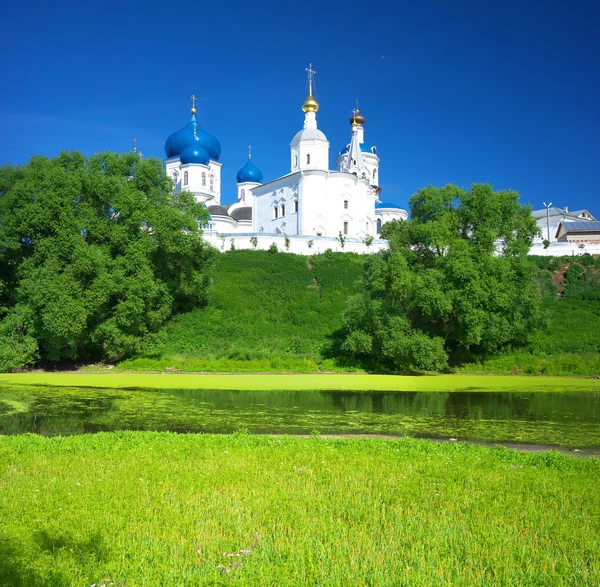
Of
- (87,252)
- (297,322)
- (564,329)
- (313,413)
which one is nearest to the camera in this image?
(313,413)

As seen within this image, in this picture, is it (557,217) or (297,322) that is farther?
(557,217)

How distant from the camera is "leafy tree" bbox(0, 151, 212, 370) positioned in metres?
25.3

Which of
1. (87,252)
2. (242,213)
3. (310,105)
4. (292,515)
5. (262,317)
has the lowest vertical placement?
(292,515)

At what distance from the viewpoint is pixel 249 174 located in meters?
68.1

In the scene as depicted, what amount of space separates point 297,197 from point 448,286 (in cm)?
3137

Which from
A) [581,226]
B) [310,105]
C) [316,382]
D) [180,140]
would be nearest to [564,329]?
[316,382]

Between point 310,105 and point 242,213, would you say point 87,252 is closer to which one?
point 310,105

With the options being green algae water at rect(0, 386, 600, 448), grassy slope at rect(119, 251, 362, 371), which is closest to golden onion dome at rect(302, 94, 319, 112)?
grassy slope at rect(119, 251, 362, 371)

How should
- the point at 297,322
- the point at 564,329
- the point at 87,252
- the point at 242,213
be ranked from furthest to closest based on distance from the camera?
the point at 242,213 < the point at 297,322 < the point at 564,329 < the point at 87,252

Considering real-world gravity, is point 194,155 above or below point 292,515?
above

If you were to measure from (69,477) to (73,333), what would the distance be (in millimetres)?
19730

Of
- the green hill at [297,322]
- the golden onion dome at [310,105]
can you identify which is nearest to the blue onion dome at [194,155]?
the golden onion dome at [310,105]

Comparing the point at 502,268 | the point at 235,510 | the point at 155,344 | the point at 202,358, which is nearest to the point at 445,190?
the point at 502,268

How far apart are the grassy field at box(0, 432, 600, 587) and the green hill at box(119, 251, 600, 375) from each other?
56.5ft
